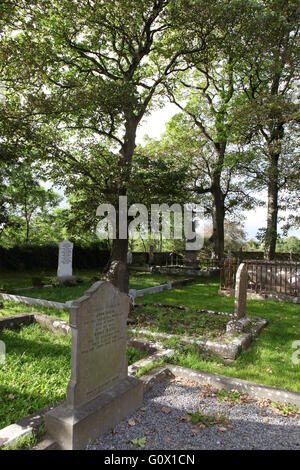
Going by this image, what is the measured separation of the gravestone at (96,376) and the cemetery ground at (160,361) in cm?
31

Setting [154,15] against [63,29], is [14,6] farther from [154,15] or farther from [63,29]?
[154,15]

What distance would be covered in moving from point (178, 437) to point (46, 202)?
922 inches

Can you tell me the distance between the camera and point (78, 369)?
3.33 metres

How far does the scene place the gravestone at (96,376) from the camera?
3072 millimetres

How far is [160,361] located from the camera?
16.9 ft

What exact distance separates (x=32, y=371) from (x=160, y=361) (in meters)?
1.97

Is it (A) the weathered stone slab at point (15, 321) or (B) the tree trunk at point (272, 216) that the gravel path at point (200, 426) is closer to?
(A) the weathered stone slab at point (15, 321)

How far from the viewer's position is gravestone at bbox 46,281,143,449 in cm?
307

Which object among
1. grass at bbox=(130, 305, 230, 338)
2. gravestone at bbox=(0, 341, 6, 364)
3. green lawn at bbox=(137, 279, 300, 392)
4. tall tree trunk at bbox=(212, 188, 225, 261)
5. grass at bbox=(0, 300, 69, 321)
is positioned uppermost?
tall tree trunk at bbox=(212, 188, 225, 261)

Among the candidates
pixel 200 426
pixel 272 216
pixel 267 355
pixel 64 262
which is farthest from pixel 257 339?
pixel 272 216

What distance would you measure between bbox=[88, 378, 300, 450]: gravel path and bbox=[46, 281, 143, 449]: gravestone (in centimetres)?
19

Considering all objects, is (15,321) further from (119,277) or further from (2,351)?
(119,277)

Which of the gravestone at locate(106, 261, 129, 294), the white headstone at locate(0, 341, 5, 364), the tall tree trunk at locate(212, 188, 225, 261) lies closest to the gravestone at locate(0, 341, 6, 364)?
the white headstone at locate(0, 341, 5, 364)

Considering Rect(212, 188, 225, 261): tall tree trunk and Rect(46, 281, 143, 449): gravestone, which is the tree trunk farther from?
Rect(46, 281, 143, 449): gravestone
